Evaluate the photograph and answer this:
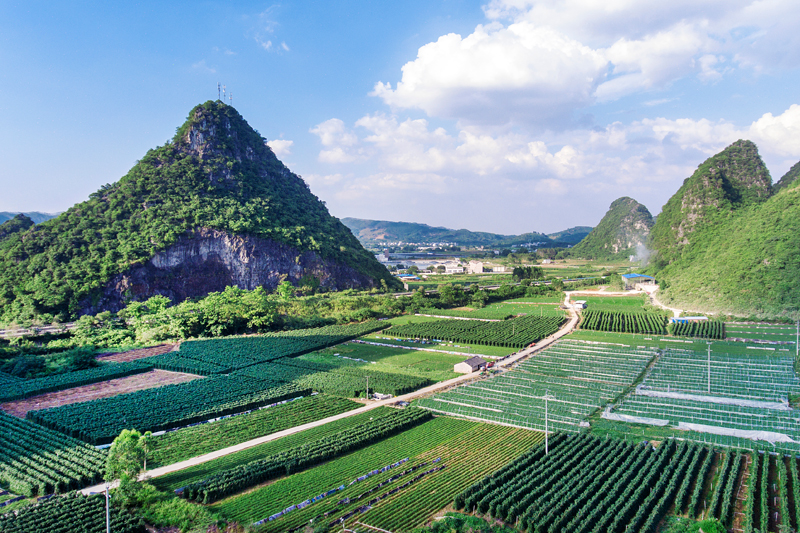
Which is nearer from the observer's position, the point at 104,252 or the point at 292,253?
the point at 104,252

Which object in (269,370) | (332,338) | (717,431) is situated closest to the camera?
(717,431)

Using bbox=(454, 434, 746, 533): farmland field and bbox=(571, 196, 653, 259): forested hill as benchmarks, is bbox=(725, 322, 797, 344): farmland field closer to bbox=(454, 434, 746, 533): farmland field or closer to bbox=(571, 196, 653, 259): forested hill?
bbox=(454, 434, 746, 533): farmland field

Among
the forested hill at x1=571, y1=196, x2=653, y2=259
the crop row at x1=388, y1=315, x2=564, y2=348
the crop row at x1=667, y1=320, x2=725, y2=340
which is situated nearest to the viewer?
the crop row at x1=667, y1=320, x2=725, y2=340

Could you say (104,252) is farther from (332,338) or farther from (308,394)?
(308,394)

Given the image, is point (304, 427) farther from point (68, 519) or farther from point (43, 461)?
point (43, 461)

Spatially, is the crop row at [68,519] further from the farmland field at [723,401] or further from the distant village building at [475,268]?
the distant village building at [475,268]

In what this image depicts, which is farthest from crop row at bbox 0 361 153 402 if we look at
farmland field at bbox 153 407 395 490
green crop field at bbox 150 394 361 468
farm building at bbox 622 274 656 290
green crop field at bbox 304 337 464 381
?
farm building at bbox 622 274 656 290

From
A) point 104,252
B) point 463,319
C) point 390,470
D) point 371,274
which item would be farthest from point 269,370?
point 371,274
